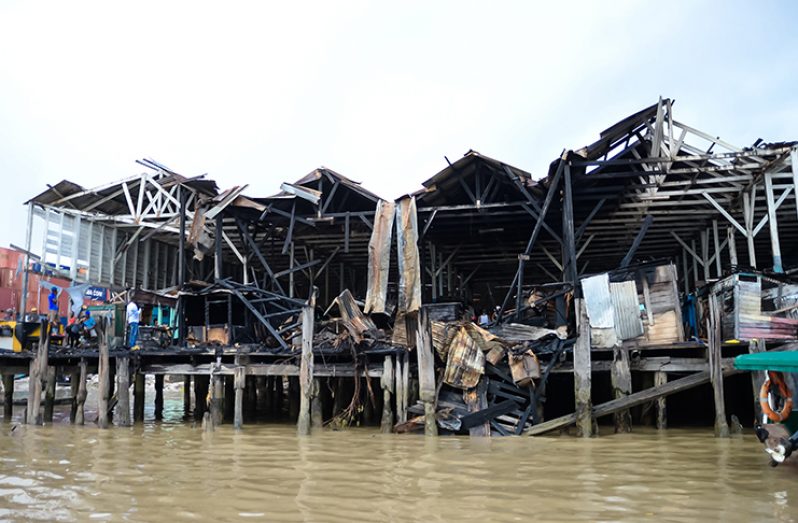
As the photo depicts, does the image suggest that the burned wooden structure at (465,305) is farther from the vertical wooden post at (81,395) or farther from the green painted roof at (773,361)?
the green painted roof at (773,361)

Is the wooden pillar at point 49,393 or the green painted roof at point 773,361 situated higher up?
the green painted roof at point 773,361

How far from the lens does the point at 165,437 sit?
13.1 metres

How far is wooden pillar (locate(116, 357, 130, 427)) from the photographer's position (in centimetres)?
1459

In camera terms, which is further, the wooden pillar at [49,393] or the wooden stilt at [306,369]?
the wooden pillar at [49,393]

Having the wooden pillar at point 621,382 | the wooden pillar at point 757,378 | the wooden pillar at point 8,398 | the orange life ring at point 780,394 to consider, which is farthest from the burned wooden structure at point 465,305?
the orange life ring at point 780,394

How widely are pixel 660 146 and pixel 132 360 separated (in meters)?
13.4

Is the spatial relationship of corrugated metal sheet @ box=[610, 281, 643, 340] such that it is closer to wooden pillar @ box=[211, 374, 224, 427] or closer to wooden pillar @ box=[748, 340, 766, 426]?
wooden pillar @ box=[748, 340, 766, 426]

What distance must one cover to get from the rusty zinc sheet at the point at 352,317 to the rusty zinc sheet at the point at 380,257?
460 mm

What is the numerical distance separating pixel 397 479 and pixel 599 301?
6638 millimetres

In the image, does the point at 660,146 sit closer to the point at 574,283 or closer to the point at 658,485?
the point at 574,283

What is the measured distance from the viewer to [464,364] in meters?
12.4

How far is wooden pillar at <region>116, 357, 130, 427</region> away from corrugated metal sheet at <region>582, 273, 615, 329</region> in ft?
34.7

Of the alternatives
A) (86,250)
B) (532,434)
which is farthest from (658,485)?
(86,250)

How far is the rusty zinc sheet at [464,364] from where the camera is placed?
12.3 m
